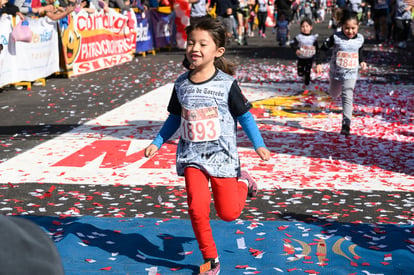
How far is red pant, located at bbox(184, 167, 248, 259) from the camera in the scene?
400cm

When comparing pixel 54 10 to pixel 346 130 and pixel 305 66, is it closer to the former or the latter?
pixel 305 66

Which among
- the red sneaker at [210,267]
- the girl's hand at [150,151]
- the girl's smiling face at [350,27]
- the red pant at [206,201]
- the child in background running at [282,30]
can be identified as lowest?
the child in background running at [282,30]

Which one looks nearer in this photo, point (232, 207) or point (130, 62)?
point (232, 207)

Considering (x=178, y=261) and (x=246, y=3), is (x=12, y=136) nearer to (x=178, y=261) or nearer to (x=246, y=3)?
(x=178, y=261)

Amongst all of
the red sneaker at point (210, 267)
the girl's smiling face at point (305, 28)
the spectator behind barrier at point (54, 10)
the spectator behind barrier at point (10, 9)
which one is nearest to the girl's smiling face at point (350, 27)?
the girl's smiling face at point (305, 28)

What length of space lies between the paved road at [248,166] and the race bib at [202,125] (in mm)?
872

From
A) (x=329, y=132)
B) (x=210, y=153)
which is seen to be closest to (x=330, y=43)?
(x=329, y=132)

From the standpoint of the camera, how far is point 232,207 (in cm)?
418

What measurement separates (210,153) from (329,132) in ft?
18.0

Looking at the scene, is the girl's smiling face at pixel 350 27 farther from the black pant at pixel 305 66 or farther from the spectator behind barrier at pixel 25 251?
the spectator behind barrier at pixel 25 251

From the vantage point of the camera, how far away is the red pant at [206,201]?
3996mm

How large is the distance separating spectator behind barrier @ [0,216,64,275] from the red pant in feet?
8.97

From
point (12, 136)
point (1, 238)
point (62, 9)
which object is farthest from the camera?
point (62, 9)

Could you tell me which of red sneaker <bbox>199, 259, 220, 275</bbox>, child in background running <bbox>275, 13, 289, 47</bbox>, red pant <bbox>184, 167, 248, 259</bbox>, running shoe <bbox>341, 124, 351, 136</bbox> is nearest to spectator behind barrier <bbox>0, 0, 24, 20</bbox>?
running shoe <bbox>341, 124, 351, 136</bbox>
